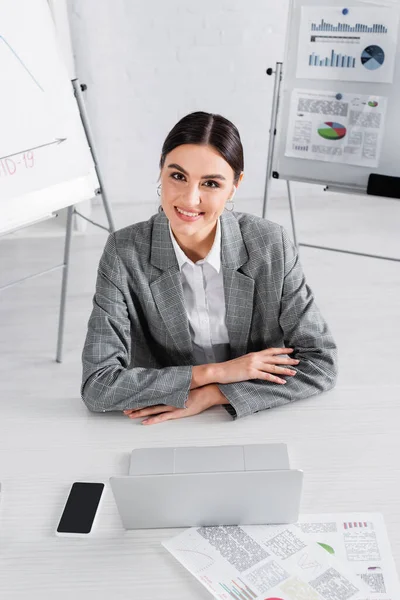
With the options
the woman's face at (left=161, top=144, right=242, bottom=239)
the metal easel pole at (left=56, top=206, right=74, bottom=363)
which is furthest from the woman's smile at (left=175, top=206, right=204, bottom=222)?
the metal easel pole at (left=56, top=206, right=74, bottom=363)

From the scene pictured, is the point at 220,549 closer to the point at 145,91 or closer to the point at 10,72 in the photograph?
the point at 10,72

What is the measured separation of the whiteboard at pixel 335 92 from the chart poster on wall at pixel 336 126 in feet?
0.04

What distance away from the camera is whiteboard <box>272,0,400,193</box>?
2320 millimetres

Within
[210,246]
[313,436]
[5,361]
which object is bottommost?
[5,361]

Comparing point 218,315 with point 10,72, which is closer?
Result: point 218,315

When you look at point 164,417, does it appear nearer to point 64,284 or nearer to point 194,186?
point 194,186

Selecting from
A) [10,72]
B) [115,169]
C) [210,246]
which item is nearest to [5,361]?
[10,72]

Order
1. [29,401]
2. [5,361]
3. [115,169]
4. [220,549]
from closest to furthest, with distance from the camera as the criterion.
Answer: [220,549] < [29,401] < [5,361] < [115,169]

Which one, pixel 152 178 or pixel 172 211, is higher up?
pixel 172 211

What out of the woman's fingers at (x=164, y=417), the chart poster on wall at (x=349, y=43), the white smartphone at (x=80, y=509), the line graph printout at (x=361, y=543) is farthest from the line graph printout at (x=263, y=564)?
the chart poster on wall at (x=349, y=43)

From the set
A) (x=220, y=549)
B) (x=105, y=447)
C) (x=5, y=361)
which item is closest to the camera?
(x=220, y=549)

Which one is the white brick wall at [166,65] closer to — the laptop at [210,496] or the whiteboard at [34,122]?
the whiteboard at [34,122]

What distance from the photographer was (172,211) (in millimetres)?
1478

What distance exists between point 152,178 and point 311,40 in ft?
5.39
